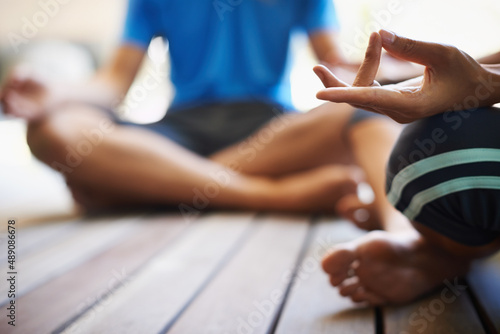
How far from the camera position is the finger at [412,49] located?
366 millimetres

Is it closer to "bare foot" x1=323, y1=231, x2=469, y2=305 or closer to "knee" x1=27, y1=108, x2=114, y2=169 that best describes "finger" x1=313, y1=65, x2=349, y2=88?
"bare foot" x1=323, y1=231, x2=469, y2=305

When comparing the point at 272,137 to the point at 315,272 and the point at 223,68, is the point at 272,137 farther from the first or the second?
the point at 315,272

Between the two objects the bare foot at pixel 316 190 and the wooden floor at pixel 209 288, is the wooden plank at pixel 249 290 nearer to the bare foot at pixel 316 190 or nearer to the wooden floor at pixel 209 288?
the wooden floor at pixel 209 288

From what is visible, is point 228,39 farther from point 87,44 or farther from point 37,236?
point 87,44

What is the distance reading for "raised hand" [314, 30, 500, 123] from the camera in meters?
0.36

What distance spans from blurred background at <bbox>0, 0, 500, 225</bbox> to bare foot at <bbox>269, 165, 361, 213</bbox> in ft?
1.68

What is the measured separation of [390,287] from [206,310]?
0.21 m

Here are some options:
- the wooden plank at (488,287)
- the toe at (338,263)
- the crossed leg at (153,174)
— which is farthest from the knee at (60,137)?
the wooden plank at (488,287)

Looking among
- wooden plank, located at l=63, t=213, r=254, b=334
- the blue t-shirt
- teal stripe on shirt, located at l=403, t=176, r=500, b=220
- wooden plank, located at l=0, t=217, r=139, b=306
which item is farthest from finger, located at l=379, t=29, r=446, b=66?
the blue t-shirt

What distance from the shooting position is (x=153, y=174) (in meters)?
1.04

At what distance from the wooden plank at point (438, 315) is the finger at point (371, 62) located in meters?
0.25

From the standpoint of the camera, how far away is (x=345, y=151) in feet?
3.62

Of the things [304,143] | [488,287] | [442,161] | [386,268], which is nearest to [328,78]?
[442,161]

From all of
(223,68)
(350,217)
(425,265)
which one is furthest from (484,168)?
(223,68)
